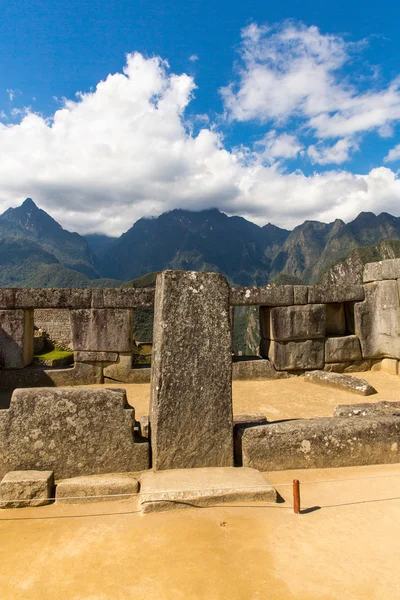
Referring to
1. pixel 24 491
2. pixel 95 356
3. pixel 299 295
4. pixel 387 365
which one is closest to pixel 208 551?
pixel 24 491

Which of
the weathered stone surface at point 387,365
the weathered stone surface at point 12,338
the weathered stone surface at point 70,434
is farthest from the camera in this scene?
the weathered stone surface at point 387,365

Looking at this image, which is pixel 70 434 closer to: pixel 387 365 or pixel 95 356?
pixel 95 356

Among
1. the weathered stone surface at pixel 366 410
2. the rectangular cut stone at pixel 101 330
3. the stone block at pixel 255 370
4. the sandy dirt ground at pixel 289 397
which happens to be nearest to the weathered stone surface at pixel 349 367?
the sandy dirt ground at pixel 289 397

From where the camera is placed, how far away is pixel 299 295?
10.0 m

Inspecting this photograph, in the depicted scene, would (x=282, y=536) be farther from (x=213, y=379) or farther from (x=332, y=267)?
(x=332, y=267)

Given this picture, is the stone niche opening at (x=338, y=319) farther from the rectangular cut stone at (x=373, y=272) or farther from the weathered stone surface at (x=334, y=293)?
the rectangular cut stone at (x=373, y=272)

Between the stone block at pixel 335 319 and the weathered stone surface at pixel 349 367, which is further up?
the stone block at pixel 335 319

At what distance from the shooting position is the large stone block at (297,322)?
9.93 m

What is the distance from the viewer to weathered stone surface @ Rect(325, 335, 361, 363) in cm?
1027

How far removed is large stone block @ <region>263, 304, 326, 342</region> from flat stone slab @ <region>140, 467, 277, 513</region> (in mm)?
6429

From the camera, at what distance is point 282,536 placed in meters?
2.82

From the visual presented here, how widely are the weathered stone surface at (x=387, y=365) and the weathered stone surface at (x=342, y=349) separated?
60 cm

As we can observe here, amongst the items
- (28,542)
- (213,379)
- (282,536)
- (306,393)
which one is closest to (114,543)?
(28,542)

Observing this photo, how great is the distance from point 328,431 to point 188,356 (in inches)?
68.9
